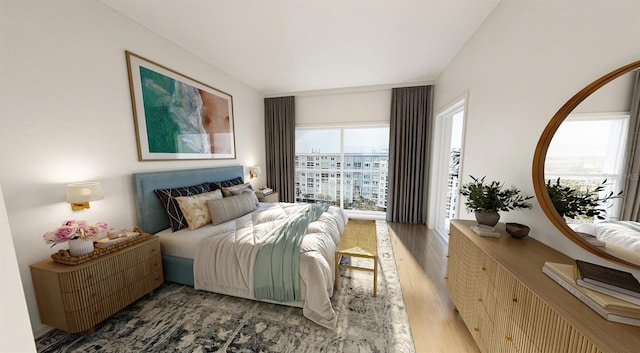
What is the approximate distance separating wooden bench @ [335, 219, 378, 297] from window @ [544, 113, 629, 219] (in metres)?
1.35

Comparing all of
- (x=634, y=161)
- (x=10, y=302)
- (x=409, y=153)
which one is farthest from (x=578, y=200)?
(x=409, y=153)

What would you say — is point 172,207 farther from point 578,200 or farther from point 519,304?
point 578,200

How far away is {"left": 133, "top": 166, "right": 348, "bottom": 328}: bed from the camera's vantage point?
1.74 meters

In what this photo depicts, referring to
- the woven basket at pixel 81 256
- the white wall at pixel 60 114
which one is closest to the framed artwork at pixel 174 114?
the white wall at pixel 60 114

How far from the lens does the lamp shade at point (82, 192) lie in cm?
159

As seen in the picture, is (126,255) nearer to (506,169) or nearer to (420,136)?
(506,169)

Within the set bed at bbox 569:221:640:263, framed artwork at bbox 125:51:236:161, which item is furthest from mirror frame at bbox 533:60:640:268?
framed artwork at bbox 125:51:236:161

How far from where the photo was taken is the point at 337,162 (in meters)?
4.55

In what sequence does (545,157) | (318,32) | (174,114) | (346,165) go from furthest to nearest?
(346,165) < (174,114) < (318,32) < (545,157)

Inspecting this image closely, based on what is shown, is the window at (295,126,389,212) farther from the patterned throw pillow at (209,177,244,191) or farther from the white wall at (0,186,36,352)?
the white wall at (0,186,36,352)

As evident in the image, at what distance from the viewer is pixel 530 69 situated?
150 centimetres

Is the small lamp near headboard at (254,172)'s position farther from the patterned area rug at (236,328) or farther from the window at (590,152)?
the window at (590,152)

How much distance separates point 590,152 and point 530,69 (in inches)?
30.3

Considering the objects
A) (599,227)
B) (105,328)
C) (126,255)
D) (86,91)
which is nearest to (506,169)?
(599,227)
